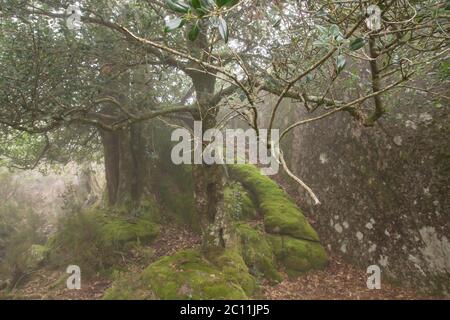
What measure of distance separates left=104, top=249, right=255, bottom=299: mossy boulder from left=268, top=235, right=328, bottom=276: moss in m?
1.56

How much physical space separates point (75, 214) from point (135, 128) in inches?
129

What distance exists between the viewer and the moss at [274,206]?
350 inches

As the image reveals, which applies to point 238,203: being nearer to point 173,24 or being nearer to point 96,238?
point 96,238

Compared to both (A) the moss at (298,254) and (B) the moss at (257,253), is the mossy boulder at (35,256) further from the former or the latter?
(A) the moss at (298,254)

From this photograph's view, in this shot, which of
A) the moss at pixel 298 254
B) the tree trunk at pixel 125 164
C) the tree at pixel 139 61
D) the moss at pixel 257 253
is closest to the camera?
the tree at pixel 139 61

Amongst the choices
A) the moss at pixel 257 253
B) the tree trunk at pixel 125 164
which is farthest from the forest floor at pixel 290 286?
the tree trunk at pixel 125 164

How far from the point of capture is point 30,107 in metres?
6.08

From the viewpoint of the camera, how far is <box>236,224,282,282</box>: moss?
7746 millimetres

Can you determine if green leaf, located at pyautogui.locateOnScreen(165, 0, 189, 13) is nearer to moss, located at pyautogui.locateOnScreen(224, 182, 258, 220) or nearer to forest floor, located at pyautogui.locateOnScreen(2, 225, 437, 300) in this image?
forest floor, located at pyautogui.locateOnScreen(2, 225, 437, 300)

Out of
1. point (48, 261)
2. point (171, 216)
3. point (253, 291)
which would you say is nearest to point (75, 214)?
point (48, 261)

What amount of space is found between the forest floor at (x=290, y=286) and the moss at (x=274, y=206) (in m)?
1.04

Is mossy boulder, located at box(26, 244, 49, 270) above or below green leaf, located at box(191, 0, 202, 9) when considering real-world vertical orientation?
below

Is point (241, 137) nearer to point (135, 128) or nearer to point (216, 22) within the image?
point (135, 128)

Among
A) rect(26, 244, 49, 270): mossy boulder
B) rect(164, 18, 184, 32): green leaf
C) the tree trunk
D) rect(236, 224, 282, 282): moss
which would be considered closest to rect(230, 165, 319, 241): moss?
rect(236, 224, 282, 282): moss
